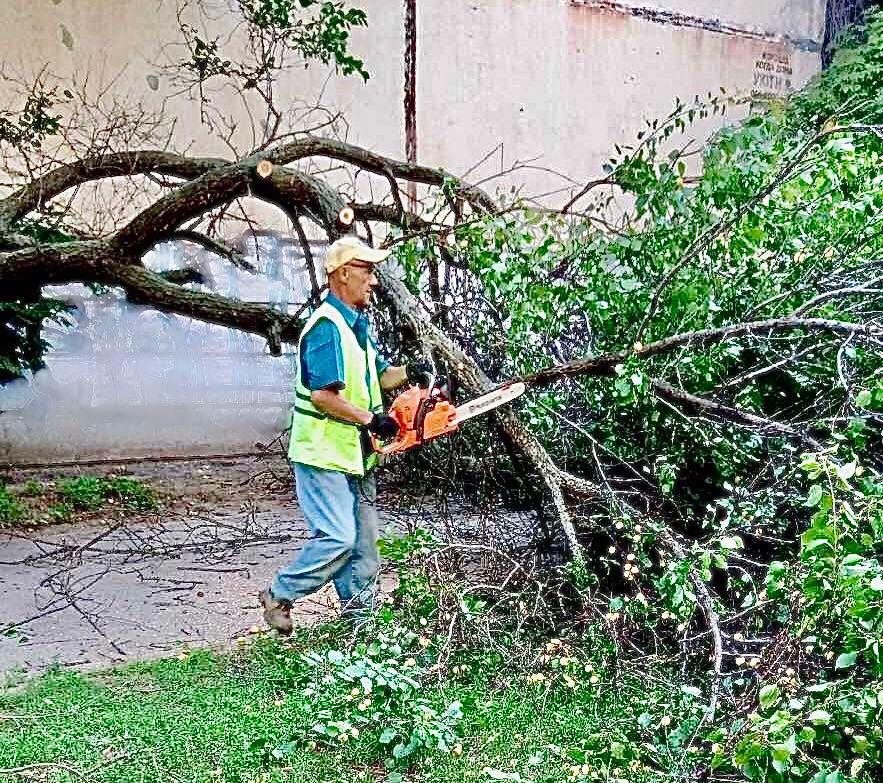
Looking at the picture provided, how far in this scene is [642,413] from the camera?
15.4 feet

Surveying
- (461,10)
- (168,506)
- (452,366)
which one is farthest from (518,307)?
(461,10)

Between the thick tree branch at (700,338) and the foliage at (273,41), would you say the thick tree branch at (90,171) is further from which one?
the thick tree branch at (700,338)

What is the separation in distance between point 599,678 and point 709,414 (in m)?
1.22

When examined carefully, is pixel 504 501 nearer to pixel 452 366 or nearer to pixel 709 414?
pixel 452 366

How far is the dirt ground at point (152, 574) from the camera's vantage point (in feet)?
15.7

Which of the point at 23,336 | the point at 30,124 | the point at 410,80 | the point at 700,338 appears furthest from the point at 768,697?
the point at 410,80

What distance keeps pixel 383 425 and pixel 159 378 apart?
16.5 ft

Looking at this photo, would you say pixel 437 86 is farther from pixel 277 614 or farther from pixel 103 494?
pixel 277 614

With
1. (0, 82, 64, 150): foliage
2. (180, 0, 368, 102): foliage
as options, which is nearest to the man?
(180, 0, 368, 102): foliage

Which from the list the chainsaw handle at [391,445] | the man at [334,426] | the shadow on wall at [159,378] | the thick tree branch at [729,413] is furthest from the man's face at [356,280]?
the shadow on wall at [159,378]

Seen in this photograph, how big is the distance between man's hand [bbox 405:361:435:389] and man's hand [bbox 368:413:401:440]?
1.17ft

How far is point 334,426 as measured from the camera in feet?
14.6

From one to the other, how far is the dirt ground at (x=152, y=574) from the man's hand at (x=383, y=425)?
101cm

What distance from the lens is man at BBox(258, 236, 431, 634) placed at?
4.34m
